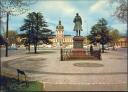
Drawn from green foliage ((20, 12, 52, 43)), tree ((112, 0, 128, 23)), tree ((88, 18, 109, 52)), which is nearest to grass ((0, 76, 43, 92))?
tree ((112, 0, 128, 23))

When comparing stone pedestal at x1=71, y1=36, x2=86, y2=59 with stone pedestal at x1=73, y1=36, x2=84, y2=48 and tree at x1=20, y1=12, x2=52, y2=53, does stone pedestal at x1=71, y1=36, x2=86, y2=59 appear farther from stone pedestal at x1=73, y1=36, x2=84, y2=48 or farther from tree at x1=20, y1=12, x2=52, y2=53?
tree at x1=20, y1=12, x2=52, y2=53

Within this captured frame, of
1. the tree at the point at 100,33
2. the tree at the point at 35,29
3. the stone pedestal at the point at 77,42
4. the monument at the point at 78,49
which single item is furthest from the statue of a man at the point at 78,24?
the tree at the point at 100,33

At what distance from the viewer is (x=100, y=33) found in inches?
2160

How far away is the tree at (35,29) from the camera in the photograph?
166ft

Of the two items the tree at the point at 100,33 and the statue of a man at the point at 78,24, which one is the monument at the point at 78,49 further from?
the tree at the point at 100,33


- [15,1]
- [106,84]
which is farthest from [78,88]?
[15,1]

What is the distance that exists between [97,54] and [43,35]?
19.7 meters

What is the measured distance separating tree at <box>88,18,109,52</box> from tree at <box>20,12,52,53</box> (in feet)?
31.9

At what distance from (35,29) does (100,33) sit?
528 inches

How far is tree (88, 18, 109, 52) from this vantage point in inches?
2160

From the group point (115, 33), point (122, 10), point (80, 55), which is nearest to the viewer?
point (122, 10)

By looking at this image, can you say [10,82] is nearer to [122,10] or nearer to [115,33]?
[122,10]

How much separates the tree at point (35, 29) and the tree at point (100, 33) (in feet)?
31.9

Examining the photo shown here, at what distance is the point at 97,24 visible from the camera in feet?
182
